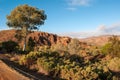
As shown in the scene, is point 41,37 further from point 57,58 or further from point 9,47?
point 57,58

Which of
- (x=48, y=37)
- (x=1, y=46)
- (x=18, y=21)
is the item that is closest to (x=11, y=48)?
(x=1, y=46)

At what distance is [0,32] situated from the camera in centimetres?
10762

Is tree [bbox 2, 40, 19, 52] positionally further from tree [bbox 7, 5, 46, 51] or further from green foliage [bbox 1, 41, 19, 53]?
tree [bbox 7, 5, 46, 51]

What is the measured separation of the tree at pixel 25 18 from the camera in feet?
137

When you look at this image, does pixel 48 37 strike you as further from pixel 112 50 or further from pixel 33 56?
pixel 33 56

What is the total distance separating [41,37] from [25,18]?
209ft

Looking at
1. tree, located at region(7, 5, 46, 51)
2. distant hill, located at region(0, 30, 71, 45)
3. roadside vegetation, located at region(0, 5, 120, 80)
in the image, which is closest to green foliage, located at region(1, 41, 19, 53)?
roadside vegetation, located at region(0, 5, 120, 80)

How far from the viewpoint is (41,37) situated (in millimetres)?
105375

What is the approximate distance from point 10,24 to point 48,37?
65.8 meters

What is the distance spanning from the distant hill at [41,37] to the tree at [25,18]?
5741 centimetres

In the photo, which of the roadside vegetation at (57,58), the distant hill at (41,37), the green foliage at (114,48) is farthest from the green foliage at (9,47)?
the distant hill at (41,37)

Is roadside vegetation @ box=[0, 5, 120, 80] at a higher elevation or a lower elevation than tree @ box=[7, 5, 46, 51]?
lower

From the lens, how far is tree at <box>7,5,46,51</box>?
41634mm

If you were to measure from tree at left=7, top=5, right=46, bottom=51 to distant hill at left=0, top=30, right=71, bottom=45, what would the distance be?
188 feet
